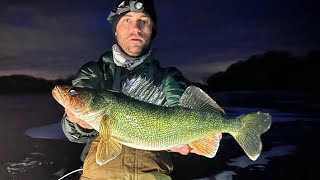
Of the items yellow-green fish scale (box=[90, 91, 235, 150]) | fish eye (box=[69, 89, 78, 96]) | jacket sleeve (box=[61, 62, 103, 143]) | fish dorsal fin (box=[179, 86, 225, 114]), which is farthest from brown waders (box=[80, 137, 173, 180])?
fish eye (box=[69, 89, 78, 96])

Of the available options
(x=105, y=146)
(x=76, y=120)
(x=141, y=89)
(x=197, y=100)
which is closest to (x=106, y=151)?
(x=105, y=146)

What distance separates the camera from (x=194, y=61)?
Answer: 392cm

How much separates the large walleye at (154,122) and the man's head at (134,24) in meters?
0.50

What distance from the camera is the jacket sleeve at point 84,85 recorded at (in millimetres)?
3061

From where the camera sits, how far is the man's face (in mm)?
3262

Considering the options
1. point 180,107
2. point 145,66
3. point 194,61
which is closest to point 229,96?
point 194,61

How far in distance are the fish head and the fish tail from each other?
0.76m

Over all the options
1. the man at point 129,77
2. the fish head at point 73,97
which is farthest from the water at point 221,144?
the fish head at point 73,97

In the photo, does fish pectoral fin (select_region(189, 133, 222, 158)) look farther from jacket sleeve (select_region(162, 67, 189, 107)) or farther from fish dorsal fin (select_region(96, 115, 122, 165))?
fish dorsal fin (select_region(96, 115, 122, 165))

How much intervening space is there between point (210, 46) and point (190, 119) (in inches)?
45.1

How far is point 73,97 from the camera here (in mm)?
2689

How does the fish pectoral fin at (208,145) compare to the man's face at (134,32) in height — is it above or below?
below

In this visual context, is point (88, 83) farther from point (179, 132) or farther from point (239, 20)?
point (239, 20)

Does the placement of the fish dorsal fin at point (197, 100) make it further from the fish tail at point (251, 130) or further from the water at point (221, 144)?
the water at point (221, 144)
